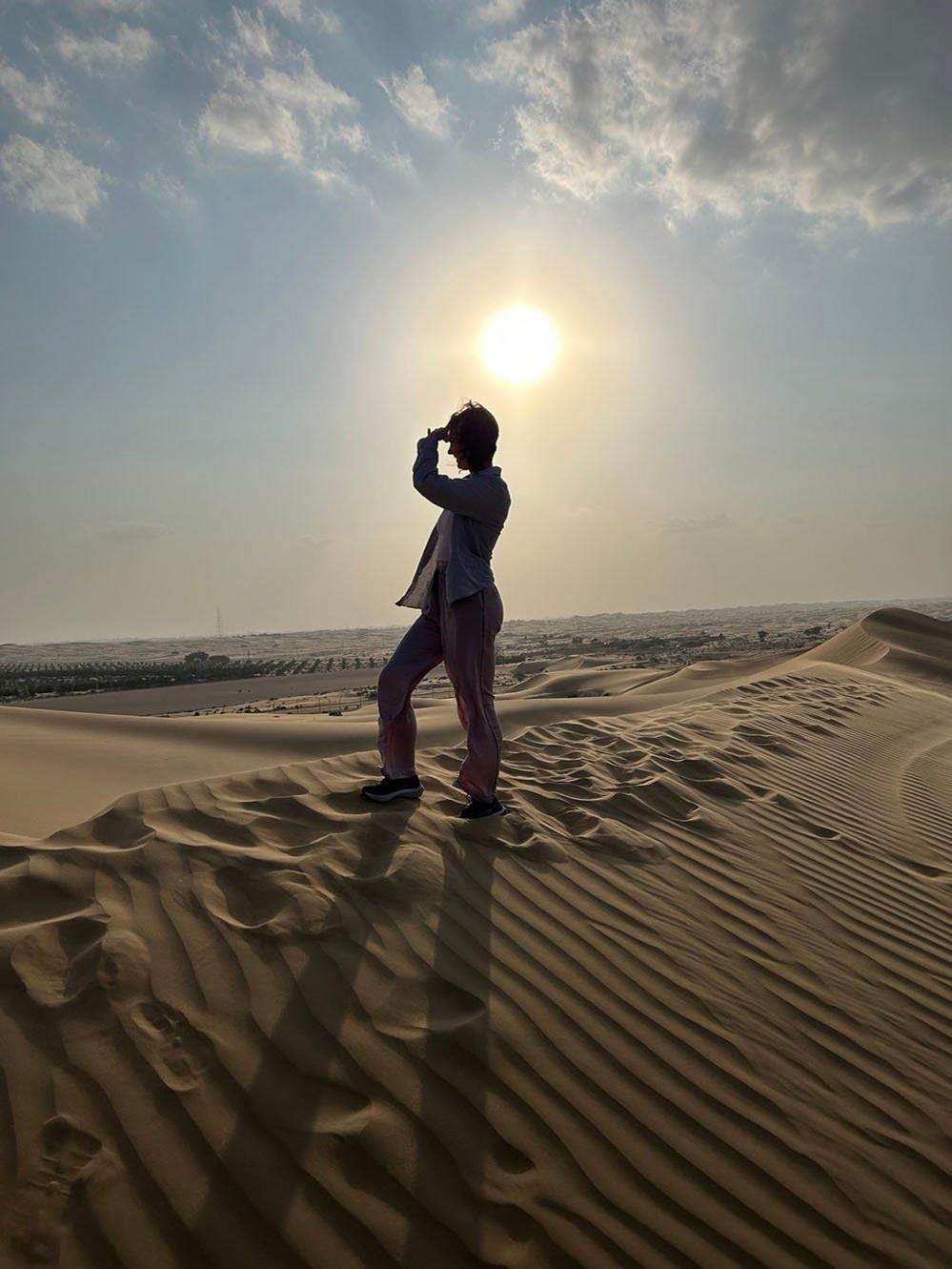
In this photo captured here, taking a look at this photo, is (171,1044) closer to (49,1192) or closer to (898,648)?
(49,1192)

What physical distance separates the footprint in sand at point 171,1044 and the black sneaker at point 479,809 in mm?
1853

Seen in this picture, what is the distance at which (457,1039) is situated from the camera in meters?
2.23

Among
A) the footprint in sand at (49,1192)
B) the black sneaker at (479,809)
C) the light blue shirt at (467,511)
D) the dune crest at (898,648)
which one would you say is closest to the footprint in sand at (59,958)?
the footprint in sand at (49,1192)

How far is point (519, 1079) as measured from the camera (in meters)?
2.14

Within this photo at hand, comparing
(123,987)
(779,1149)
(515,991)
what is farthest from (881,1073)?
(123,987)

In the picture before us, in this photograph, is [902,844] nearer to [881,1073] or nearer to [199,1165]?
[881,1073]

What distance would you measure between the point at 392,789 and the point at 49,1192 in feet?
7.93

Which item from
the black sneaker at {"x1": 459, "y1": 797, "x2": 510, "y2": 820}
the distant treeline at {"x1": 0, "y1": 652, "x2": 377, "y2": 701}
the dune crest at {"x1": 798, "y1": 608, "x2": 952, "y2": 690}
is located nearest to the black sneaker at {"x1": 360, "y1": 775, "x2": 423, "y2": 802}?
the black sneaker at {"x1": 459, "y1": 797, "x2": 510, "y2": 820}

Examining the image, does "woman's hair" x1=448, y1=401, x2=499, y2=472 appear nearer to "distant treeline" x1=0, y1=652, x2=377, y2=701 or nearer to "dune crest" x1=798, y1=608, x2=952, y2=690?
"dune crest" x1=798, y1=608, x2=952, y2=690

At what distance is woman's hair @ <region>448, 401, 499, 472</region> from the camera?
3.81 m

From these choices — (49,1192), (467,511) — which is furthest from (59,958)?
(467,511)

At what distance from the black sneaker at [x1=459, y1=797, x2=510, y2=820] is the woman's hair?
1706 mm

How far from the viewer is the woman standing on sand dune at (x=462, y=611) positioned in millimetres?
3709

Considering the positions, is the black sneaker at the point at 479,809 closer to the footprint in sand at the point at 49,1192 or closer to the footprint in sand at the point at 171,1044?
the footprint in sand at the point at 171,1044
